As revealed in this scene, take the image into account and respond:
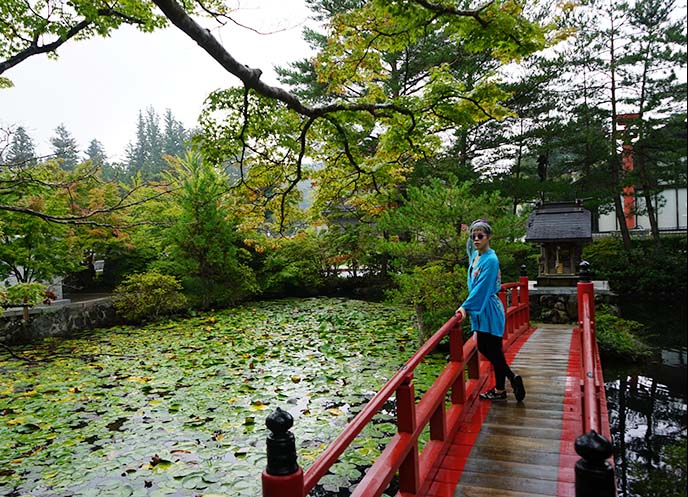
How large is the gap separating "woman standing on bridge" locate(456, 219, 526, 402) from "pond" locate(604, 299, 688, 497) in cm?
128

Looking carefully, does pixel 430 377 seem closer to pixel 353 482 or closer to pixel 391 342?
pixel 391 342

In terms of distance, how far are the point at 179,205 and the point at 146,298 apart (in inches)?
141

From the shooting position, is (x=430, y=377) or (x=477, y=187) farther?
(x=477, y=187)

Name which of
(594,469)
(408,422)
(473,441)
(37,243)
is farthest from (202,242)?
(594,469)

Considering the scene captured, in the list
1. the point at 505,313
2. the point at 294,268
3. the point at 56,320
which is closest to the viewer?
the point at 505,313

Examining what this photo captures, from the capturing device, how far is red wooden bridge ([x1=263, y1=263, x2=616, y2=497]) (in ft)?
5.79

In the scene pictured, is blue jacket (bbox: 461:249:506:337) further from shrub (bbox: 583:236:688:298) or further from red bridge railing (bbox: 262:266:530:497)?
shrub (bbox: 583:236:688:298)

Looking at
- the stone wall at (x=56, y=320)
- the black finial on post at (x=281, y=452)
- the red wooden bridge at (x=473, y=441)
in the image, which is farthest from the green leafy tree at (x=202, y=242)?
the black finial on post at (x=281, y=452)

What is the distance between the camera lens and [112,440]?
5.10m

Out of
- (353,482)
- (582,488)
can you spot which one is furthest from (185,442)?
(582,488)

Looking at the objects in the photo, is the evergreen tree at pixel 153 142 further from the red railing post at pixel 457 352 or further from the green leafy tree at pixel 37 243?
the red railing post at pixel 457 352

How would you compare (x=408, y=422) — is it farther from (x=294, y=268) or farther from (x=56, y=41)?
(x=294, y=268)

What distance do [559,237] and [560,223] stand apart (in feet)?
1.57

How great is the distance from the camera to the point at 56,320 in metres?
10.9
